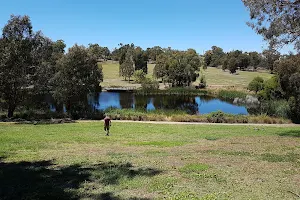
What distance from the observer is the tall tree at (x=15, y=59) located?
1226 inches

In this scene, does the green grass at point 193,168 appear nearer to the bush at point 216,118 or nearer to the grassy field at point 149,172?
the grassy field at point 149,172

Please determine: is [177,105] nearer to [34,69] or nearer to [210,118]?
[210,118]

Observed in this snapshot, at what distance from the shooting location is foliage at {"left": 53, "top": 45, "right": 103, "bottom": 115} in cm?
3550

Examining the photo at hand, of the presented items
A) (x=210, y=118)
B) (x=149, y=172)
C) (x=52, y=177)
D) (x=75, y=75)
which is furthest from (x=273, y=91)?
(x=52, y=177)

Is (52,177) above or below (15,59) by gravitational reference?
below

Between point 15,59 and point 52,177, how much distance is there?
2573cm

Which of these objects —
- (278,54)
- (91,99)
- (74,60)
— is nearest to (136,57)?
(91,99)

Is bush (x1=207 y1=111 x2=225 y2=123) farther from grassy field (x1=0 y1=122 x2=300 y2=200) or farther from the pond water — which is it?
grassy field (x1=0 y1=122 x2=300 y2=200)

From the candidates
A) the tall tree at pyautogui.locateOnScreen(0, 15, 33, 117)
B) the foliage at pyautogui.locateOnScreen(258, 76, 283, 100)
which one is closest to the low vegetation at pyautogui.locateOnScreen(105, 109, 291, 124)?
the tall tree at pyautogui.locateOnScreen(0, 15, 33, 117)

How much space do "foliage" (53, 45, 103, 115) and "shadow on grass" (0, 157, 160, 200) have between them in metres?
24.6

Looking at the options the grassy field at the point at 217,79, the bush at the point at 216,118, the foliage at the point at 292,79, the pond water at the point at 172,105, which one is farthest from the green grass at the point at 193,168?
the grassy field at the point at 217,79

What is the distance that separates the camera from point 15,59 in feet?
104

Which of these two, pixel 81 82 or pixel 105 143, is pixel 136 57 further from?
pixel 105 143

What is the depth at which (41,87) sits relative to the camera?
113ft
